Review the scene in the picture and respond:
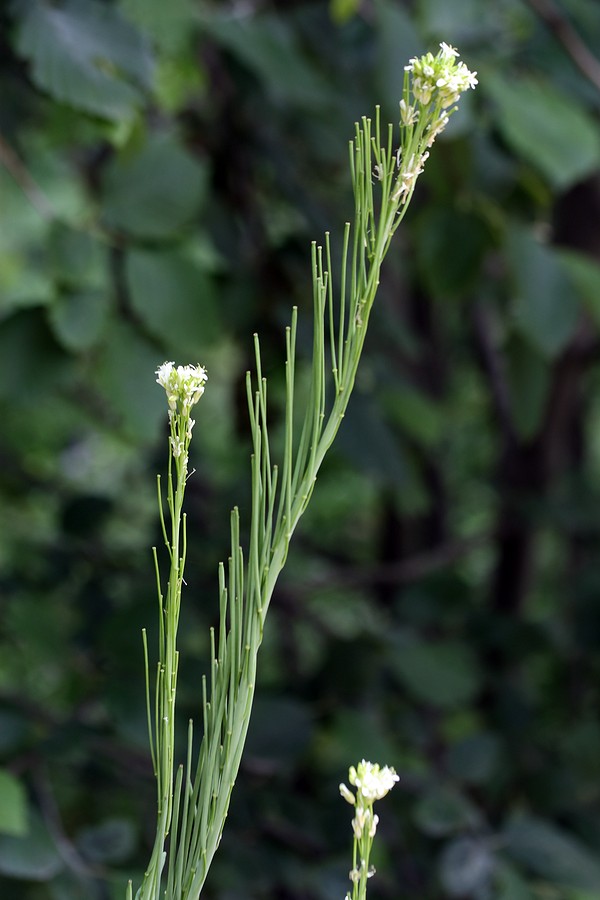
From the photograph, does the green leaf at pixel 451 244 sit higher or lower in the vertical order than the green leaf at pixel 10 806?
higher

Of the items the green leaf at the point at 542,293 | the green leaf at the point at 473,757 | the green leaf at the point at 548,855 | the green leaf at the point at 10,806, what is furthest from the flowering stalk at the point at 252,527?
the green leaf at the point at 473,757

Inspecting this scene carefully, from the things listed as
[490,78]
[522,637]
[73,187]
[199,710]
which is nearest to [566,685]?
[522,637]

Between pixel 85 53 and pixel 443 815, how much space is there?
78 centimetres

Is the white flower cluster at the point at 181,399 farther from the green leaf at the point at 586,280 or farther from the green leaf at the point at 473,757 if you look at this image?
the green leaf at the point at 473,757

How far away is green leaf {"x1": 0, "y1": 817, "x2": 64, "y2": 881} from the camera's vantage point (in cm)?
87

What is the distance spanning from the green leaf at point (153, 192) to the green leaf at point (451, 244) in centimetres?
22

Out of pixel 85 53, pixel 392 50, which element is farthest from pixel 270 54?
pixel 85 53

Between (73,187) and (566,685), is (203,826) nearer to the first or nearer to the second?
(566,685)

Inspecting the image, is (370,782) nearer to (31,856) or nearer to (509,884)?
(31,856)

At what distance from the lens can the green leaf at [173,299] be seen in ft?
3.11

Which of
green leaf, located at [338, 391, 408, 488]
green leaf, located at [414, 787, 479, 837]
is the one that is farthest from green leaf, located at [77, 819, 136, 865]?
green leaf, located at [338, 391, 408, 488]

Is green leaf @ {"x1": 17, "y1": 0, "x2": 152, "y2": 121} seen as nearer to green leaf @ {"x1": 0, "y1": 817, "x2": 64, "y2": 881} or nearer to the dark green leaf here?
the dark green leaf

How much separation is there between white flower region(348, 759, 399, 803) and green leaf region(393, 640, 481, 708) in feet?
3.18

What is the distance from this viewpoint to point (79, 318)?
0.91 metres
